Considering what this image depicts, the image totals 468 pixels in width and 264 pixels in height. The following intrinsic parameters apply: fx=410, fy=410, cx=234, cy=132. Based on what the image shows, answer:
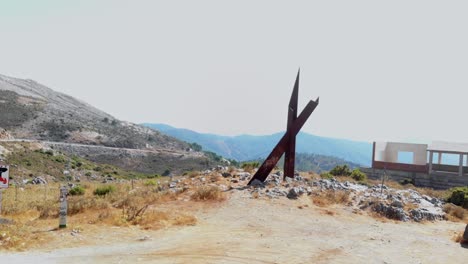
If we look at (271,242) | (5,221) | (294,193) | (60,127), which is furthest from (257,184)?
(60,127)

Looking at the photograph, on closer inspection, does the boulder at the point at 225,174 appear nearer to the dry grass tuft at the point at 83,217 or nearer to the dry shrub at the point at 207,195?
the dry shrub at the point at 207,195

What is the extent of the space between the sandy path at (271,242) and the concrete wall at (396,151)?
61.5 feet

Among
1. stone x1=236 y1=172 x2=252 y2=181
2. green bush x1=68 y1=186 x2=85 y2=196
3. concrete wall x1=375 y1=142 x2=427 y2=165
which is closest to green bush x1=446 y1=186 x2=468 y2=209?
stone x1=236 y1=172 x2=252 y2=181

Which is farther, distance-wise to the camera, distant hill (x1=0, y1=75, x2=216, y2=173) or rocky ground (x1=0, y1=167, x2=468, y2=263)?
distant hill (x1=0, y1=75, x2=216, y2=173)

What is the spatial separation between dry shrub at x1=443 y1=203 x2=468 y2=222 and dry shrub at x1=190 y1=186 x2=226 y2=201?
31.0ft

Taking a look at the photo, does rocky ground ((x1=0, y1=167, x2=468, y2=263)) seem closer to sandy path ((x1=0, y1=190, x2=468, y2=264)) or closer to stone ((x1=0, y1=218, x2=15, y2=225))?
sandy path ((x1=0, y1=190, x2=468, y2=264))

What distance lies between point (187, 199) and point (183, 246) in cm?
648

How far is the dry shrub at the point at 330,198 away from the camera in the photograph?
1722 centimetres

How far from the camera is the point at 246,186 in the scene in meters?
19.5

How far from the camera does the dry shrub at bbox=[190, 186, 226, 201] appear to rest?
56.0ft

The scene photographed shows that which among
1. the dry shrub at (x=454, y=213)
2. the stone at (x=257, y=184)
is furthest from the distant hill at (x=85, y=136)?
the dry shrub at (x=454, y=213)

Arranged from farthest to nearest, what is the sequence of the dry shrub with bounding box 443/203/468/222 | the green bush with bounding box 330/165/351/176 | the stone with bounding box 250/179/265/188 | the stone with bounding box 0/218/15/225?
1. the green bush with bounding box 330/165/351/176
2. the stone with bounding box 250/179/265/188
3. the dry shrub with bounding box 443/203/468/222
4. the stone with bounding box 0/218/15/225

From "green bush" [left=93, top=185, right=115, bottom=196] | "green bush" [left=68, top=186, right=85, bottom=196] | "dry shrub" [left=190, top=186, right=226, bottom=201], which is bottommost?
"green bush" [left=68, top=186, right=85, bottom=196]

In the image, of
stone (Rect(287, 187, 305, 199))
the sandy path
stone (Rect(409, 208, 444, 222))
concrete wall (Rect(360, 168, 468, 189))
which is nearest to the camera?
the sandy path
